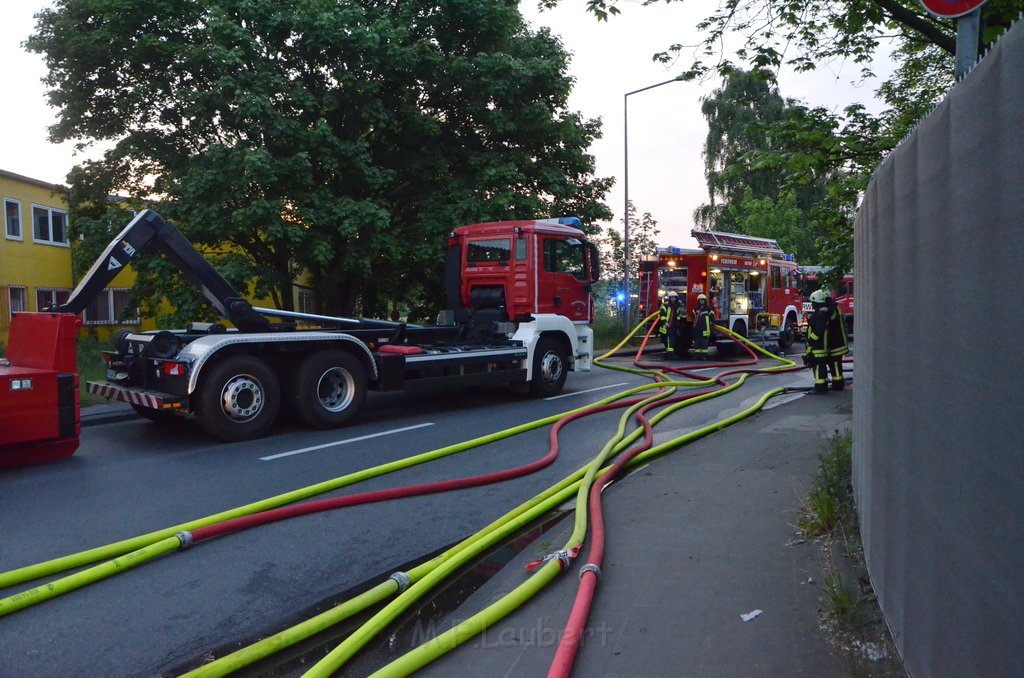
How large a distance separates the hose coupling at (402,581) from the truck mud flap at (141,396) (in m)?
4.93

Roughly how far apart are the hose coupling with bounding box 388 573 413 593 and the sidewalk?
0.31 m

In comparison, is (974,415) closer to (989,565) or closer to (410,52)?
(989,565)

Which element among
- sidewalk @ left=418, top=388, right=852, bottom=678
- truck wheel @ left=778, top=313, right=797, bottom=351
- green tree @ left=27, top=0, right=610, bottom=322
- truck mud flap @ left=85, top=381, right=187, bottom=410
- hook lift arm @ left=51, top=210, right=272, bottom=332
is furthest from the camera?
truck wheel @ left=778, top=313, right=797, bottom=351

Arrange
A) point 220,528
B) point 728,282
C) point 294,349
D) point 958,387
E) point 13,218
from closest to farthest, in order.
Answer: point 958,387 < point 220,528 < point 294,349 < point 728,282 < point 13,218

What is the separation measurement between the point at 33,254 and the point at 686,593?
27240mm

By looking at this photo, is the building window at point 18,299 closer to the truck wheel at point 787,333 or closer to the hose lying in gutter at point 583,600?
the truck wheel at point 787,333

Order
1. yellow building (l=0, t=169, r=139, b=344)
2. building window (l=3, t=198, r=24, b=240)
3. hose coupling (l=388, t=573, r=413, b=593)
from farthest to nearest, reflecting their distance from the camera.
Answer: building window (l=3, t=198, r=24, b=240) < yellow building (l=0, t=169, r=139, b=344) < hose coupling (l=388, t=573, r=413, b=593)

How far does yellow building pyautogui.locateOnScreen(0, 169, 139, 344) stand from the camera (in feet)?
79.2

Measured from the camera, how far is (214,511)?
19.1 feet

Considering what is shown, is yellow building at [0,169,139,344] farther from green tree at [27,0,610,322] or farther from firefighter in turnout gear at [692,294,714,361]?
firefighter in turnout gear at [692,294,714,361]

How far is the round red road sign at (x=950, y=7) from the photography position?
395 centimetres

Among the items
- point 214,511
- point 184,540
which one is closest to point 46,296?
point 214,511

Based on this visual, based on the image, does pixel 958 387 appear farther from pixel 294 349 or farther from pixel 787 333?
pixel 787 333

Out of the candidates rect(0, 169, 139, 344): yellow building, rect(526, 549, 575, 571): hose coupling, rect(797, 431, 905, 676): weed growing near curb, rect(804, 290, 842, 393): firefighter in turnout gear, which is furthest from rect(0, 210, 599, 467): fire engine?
rect(0, 169, 139, 344): yellow building
